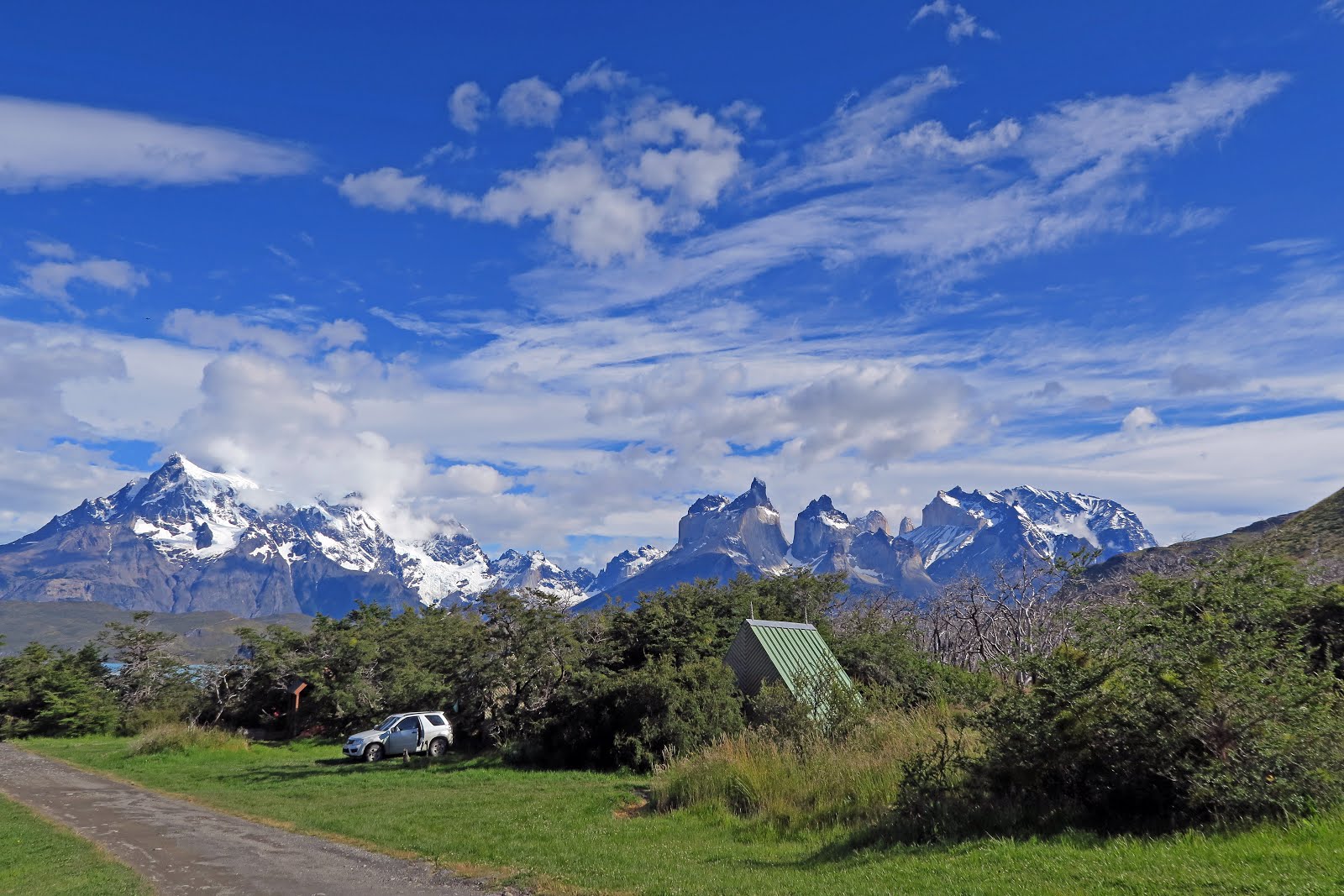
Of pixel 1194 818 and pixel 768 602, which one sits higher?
pixel 768 602

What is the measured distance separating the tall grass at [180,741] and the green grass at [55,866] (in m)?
14.4

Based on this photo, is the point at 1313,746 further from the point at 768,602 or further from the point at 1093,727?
the point at 768,602

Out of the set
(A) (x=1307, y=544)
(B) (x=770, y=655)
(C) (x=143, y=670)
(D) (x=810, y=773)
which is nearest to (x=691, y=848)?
(D) (x=810, y=773)

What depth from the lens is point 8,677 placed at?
145 feet

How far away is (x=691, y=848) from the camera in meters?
12.3

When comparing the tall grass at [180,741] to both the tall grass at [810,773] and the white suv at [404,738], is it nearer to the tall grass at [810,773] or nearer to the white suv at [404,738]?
the white suv at [404,738]

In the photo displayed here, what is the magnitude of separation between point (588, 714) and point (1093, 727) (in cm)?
1869

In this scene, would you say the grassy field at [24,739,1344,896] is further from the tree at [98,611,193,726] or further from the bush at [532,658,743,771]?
the tree at [98,611,193,726]

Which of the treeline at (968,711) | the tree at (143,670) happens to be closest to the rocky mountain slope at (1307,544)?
the treeline at (968,711)

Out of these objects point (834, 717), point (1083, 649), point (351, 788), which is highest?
point (1083, 649)

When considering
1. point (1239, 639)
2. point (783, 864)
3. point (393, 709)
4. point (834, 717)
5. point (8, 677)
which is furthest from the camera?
point (8, 677)

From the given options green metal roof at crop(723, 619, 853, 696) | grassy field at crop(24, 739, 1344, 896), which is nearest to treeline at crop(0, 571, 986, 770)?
green metal roof at crop(723, 619, 853, 696)

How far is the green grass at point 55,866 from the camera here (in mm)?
11453

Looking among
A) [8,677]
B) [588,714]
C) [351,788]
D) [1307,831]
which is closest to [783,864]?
[1307,831]
